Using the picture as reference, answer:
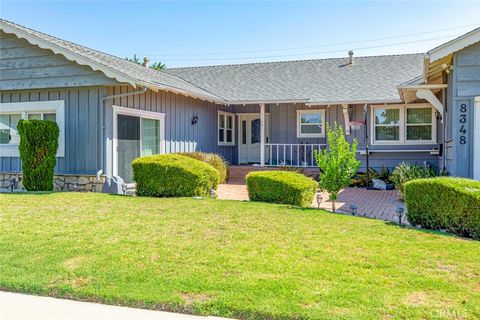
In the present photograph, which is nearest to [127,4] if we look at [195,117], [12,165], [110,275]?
[195,117]

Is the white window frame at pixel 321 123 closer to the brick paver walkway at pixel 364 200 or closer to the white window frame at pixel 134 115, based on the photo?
the brick paver walkway at pixel 364 200

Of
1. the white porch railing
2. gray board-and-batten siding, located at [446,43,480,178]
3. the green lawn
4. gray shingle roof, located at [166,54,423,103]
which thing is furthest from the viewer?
the white porch railing

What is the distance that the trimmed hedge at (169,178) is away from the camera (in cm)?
976

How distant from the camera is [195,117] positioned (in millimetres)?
15414

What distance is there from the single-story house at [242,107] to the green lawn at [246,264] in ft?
14.4

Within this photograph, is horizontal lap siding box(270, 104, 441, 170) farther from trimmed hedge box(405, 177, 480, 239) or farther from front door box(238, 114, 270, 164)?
trimmed hedge box(405, 177, 480, 239)

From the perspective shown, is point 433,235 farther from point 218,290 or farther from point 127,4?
point 127,4

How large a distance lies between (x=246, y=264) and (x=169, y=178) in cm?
556

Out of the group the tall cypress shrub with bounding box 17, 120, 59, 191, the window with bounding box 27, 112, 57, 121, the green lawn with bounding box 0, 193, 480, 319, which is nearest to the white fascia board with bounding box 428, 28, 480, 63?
the green lawn with bounding box 0, 193, 480, 319

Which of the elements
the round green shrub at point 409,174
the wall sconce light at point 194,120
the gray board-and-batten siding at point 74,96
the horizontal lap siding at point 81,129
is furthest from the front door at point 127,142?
the round green shrub at point 409,174

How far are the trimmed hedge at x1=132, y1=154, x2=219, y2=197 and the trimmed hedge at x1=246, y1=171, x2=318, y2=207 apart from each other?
1.30 meters

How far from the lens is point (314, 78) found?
710 inches

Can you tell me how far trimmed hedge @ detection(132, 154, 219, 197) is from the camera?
9.76 m

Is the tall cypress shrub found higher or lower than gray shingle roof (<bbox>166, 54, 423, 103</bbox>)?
lower
